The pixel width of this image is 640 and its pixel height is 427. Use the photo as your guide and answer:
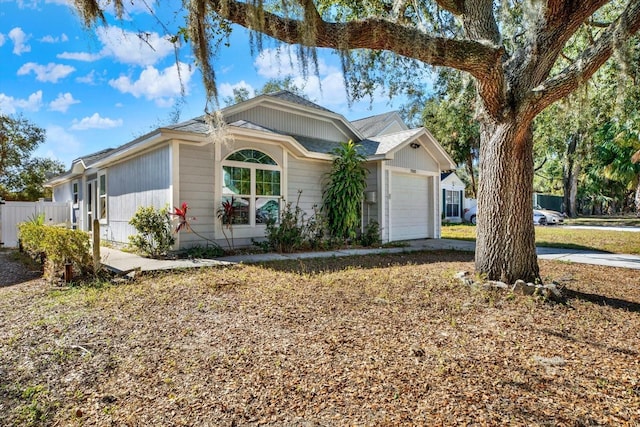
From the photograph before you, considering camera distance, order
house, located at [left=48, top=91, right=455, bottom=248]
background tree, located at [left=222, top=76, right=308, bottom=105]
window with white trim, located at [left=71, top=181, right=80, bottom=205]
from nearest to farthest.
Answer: house, located at [left=48, top=91, right=455, bottom=248]
window with white trim, located at [left=71, top=181, right=80, bottom=205]
background tree, located at [left=222, top=76, right=308, bottom=105]

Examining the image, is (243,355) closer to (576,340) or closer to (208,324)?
(208,324)

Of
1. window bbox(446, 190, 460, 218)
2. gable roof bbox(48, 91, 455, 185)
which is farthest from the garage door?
window bbox(446, 190, 460, 218)

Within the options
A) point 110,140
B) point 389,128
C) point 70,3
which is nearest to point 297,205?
point 70,3

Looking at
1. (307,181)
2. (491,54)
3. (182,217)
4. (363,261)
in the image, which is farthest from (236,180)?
(491,54)

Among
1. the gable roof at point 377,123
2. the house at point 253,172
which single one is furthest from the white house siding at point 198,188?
the gable roof at point 377,123

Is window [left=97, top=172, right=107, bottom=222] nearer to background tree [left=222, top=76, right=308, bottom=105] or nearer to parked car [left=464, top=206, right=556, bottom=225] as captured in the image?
background tree [left=222, top=76, right=308, bottom=105]

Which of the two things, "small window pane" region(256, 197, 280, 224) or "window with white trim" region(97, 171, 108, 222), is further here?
"window with white trim" region(97, 171, 108, 222)

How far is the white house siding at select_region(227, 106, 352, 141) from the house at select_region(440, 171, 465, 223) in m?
11.8

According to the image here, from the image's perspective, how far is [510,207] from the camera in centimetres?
486

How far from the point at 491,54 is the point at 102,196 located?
38.4 feet

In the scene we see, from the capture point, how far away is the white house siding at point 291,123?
10.1m

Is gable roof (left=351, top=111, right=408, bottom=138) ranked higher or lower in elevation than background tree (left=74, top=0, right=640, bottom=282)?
higher

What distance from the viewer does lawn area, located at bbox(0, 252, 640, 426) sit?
7.02 ft

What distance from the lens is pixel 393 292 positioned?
4934 mm
